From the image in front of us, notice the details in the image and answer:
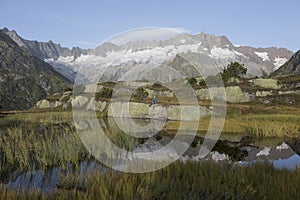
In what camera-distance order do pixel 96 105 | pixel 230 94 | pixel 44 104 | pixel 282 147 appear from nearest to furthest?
pixel 282 147 < pixel 230 94 < pixel 96 105 < pixel 44 104

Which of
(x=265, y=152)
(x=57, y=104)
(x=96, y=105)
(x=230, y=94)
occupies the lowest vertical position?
(x=57, y=104)

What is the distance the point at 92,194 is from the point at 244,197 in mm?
4348

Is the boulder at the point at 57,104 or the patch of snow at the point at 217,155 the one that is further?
the boulder at the point at 57,104

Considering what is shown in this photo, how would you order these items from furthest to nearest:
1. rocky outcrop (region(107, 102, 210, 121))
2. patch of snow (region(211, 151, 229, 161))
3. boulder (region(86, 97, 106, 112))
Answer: boulder (region(86, 97, 106, 112)), rocky outcrop (region(107, 102, 210, 121)), patch of snow (region(211, 151, 229, 161))

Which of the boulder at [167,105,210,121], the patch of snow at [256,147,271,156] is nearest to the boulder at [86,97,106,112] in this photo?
the boulder at [167,105,210,121]

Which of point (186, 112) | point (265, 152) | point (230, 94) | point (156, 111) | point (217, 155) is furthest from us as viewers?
point (230, 94)

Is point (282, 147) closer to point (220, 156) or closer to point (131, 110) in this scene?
point (220, 156)

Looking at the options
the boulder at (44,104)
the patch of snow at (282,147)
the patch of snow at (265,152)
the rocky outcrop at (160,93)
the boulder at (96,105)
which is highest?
the rocky outcrop at (160,93)

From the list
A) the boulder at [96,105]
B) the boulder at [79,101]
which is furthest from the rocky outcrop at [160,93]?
the boulder at [96,105]

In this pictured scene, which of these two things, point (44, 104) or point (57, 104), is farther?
point (44, 104)

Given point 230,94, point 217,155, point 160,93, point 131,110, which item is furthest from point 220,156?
point 160,93

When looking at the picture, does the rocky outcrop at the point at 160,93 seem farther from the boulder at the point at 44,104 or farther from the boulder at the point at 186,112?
the boulder at the point at 186,112

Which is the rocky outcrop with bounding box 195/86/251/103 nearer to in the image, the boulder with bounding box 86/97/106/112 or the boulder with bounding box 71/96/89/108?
the boulder with bounding box 86/97/106/112

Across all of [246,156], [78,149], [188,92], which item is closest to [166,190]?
[78,149]
